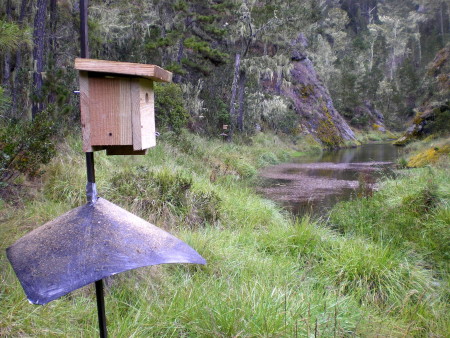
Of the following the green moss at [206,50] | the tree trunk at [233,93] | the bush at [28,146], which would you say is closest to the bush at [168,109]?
the green moss at [206,50]

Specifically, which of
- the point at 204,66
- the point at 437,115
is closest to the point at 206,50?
the point at 204,66

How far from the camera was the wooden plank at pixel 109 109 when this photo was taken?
1.84m

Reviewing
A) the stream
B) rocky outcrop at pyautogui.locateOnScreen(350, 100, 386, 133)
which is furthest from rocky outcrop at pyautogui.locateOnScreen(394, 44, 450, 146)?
rocky outcrop at pyautogui.locateOnScreen(350, 100, 386, 133)

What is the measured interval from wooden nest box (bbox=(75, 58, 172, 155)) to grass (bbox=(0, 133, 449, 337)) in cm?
132

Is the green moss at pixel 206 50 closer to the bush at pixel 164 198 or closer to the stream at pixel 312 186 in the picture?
the stream at pixel 312 186

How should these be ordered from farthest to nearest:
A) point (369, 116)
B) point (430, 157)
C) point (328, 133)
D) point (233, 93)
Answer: point (369, 116) → point (328, 133) → point (233, 93) → point (430, 157)

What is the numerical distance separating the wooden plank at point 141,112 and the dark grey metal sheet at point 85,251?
1.16ft

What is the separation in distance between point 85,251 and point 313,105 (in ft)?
94.7

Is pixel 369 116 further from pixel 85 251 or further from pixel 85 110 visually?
pixel 85 251

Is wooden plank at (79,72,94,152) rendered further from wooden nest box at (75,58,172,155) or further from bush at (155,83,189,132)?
bush at (155,83,189,132)

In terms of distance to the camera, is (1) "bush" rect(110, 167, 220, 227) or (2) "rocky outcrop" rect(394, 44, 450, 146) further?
(2) "rocky outcrop" rect(394, 44, 450, 146)

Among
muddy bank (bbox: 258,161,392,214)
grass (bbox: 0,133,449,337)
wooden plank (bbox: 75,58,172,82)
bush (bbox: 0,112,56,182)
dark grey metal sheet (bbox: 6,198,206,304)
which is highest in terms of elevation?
wooden plank (bbox: 75,58,172,82)

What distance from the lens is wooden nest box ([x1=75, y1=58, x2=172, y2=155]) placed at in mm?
1767

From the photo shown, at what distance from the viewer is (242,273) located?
389 centimetres
